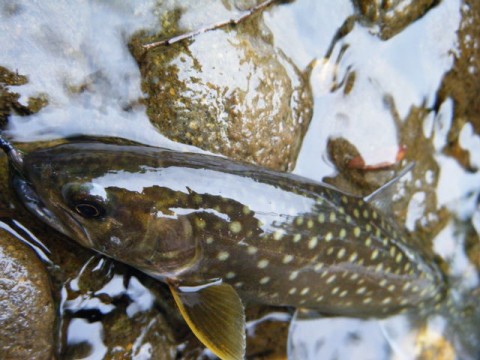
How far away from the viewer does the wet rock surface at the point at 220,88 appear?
11.3 feet

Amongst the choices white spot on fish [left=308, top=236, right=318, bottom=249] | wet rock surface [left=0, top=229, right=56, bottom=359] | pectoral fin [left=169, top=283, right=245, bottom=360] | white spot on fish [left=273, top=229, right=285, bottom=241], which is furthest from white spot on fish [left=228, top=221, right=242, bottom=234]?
wet rock surface [left=0, top=229, right=56, bottom=359]

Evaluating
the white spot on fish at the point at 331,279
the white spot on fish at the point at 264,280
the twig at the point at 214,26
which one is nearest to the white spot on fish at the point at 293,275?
the white spot on fish at the point at 264,280

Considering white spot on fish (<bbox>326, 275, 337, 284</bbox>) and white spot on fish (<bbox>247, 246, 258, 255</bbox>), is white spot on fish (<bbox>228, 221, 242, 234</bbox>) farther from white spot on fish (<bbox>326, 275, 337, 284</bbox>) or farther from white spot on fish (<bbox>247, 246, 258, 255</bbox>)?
white spot on fish (<bbox>326, 275, 337, 284</bbox>)

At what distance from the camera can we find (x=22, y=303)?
296 centimetres

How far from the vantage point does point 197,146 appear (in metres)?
3.53

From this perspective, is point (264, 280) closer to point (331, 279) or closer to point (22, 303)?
point (331, 279)

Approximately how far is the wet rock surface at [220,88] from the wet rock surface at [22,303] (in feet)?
3.99

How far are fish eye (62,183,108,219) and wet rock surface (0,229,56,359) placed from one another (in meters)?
0.49

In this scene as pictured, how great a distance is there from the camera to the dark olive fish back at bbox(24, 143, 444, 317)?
2883 mm

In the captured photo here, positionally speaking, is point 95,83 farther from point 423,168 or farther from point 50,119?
point 423,168

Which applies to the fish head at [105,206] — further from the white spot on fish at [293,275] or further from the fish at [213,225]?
the white spot on fish at [293,275]

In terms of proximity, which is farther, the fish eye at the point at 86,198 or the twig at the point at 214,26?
the twig at the point at 214,26

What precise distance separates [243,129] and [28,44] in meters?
1.53

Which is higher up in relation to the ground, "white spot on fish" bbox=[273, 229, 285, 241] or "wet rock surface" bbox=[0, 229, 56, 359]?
Answer: "white spot on fish" bbox=[273, 229, 285, 241]
